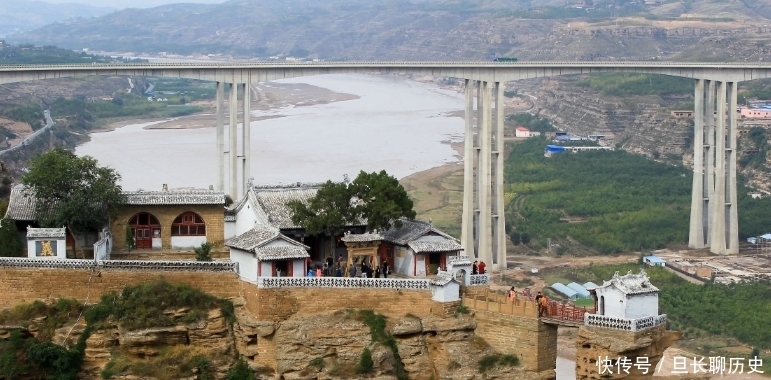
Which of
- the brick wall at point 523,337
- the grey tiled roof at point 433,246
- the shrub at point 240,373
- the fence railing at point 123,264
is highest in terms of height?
the grey tiled roof at point 433,246

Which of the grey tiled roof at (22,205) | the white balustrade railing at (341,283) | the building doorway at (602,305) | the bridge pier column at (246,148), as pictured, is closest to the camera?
the building doorway at (602,305)

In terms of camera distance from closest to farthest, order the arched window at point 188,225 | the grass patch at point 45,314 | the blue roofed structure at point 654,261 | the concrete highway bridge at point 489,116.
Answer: the grass patch at point 45,314 < the arched window at point 188,225 < the concrete highway bridge at point 489,116 < the blue roofed structure at point 654,261

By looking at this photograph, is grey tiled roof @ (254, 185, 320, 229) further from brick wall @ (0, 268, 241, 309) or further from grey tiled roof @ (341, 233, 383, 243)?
brick wall @ (0, 268, 241, 309)

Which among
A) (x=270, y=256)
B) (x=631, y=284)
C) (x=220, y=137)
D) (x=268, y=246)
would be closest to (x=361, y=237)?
(x=268, y=246)

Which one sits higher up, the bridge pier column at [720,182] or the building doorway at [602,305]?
the bridge pier column at [720,182]

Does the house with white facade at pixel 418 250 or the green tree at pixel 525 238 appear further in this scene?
the green tree at pixel 525 238

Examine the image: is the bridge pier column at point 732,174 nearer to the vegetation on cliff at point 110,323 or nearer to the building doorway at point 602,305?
the building doorway at point 602,305

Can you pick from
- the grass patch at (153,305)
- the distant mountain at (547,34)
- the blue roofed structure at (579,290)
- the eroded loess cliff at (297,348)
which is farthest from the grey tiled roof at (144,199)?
the distant mountain at (547,34)
